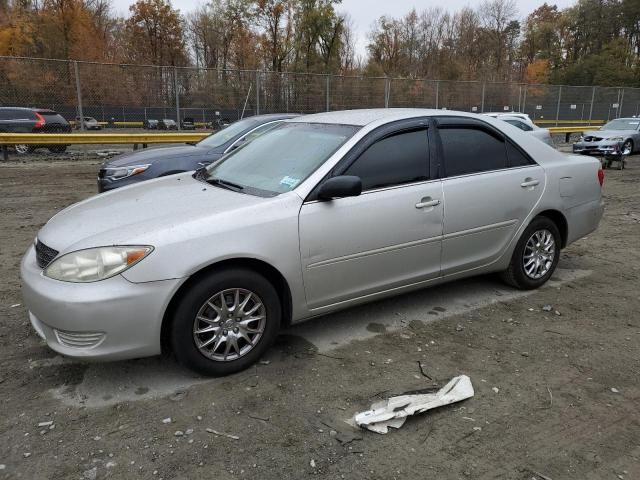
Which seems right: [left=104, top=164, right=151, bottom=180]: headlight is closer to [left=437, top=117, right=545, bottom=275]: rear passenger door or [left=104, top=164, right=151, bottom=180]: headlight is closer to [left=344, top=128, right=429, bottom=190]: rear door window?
[left=344, top=128, right=429, bottom=190]: rear door window

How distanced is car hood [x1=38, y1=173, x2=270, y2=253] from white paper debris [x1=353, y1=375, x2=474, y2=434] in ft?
4.68

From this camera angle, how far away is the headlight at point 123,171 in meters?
6.82

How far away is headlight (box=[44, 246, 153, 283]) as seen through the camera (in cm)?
294

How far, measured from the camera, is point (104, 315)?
2883 mm

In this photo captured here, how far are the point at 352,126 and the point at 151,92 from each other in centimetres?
1554

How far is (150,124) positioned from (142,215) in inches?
→ 640

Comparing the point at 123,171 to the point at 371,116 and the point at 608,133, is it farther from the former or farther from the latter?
the point at 608,133

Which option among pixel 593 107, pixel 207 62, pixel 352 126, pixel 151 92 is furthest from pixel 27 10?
pixel 352 126

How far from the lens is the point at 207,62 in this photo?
188 feet

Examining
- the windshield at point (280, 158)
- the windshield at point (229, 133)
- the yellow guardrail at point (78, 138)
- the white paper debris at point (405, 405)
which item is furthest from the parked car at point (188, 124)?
the white paper debris at point (405, 405)

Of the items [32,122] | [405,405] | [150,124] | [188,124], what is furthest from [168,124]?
[405,405]

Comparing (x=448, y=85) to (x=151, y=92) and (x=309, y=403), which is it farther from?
(x=309, y=403)

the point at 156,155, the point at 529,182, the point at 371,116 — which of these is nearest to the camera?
the point at 371,116

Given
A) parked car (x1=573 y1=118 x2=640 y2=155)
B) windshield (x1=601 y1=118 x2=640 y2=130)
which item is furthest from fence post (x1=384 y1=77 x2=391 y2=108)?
windshield (x1=601 y1=118 x2=640 y2=130)
